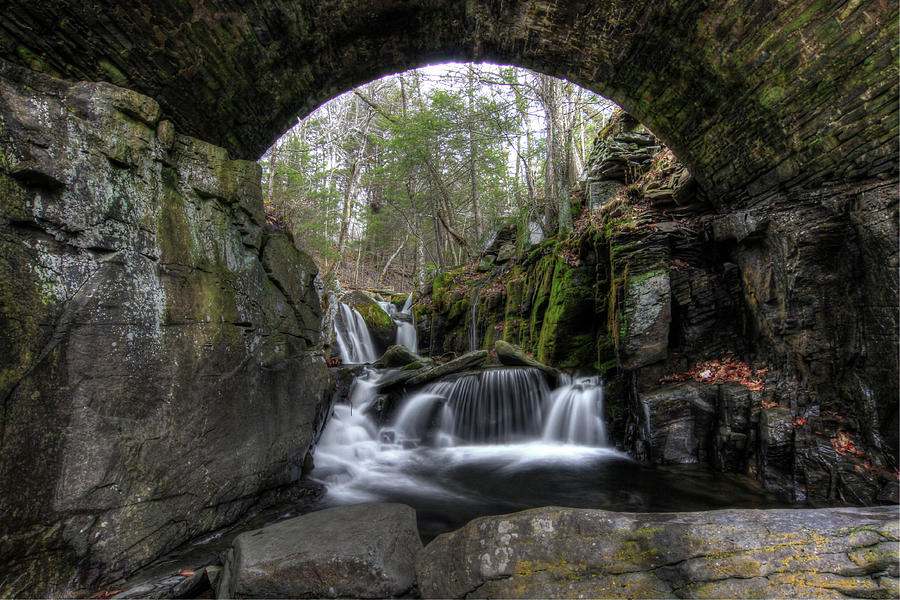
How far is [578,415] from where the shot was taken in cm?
704

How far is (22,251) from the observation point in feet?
8.07

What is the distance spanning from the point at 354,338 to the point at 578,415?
30.6ft

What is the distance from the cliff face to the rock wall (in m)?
5.56

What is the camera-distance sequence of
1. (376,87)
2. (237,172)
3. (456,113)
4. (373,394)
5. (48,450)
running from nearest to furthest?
(48,450) → (237,172) → (373,394) → (456,113) → (376,87)

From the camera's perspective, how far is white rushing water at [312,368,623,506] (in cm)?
559

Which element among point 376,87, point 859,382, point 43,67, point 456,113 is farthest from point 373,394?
point 376,87

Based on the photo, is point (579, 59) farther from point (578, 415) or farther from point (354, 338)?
point (354, 338)

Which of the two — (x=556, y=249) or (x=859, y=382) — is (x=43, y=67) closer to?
(x=859, y=382)

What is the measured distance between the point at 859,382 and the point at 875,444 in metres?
0.60

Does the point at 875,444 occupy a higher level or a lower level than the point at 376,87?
lower

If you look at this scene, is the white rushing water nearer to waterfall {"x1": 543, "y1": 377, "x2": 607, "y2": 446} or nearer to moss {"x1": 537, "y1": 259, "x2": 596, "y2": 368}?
waterfall {"x1": 543, "y1": 377, "x2": 607, "y2": 446}

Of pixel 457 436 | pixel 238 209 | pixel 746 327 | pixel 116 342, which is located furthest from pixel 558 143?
pixel 116 342

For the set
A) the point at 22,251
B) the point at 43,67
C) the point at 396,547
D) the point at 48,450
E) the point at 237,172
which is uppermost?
the point at 43,67

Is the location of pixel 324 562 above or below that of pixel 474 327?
below
